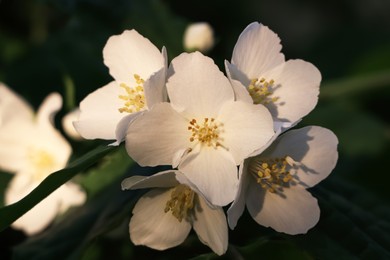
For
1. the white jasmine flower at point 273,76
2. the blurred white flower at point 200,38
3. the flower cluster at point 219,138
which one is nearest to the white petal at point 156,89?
the flower cluster at point 219,138

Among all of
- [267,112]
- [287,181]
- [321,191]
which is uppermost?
[267,112]

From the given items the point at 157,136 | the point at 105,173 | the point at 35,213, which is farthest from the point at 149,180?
the point at 35,213

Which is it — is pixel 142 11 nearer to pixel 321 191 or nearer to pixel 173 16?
pixel 173 16

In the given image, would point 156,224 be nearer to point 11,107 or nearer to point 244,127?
point 244,127

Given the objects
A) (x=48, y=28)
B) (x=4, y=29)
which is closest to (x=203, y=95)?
(x=48, y=28)

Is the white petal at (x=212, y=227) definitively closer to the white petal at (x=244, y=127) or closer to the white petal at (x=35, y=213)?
the white petal at (x=244, y=127)
